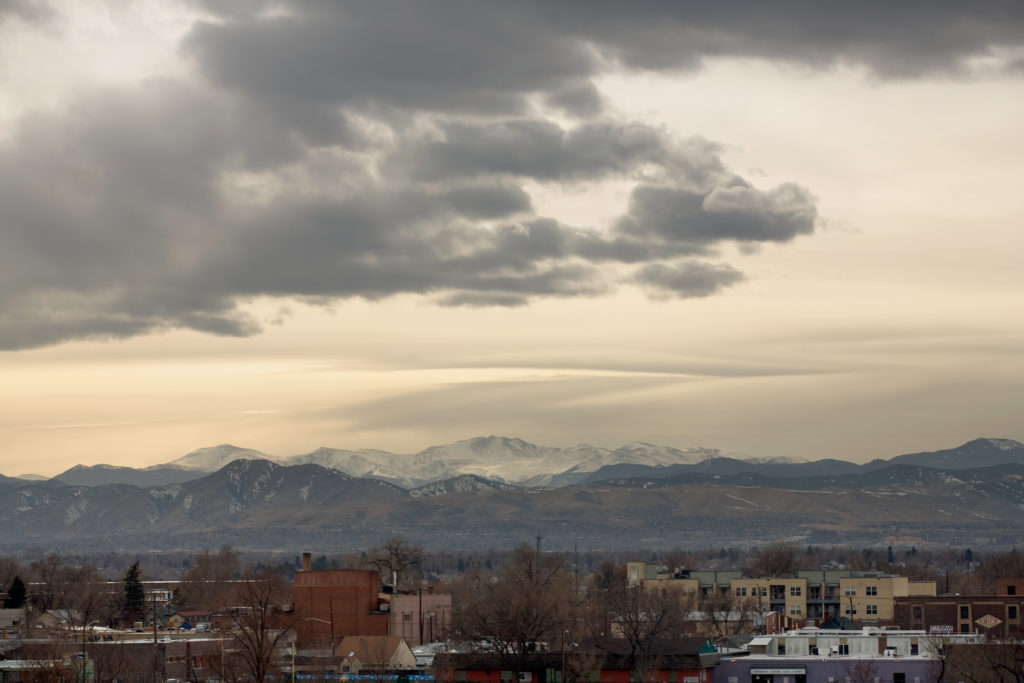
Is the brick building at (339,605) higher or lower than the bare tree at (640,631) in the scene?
higher

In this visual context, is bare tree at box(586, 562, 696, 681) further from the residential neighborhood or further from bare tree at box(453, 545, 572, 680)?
bare tree at box(453, 545, 572, 680)


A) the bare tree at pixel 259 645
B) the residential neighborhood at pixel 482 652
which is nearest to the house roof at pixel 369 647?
the residential neighborhood at pixel 482 652

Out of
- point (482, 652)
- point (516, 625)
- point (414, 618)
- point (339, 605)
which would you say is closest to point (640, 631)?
point (516, 625)

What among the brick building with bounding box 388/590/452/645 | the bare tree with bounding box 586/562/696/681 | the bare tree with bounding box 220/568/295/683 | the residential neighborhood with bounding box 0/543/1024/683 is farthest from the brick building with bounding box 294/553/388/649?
the bare tree with bounding box 586/562/696/681

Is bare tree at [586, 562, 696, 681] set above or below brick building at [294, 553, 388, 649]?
below

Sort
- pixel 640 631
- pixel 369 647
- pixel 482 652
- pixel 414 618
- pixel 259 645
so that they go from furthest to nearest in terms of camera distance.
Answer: pixel 414 618 → pixel 640 631 → pixel 369 647 → pixel 482 652 → pixel 259 645

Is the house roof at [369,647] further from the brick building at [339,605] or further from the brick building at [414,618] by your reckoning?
the brick building at [414,618]

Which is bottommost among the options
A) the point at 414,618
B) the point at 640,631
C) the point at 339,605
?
the point at 640,631

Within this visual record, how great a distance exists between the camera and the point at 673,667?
139750 millimetres

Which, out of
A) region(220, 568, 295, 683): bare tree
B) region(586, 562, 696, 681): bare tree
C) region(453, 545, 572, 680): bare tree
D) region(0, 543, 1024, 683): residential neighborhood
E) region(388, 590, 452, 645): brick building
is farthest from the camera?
region(388, 590, 452, 645): brick building

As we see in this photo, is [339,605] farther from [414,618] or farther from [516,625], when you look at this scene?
[516,625]

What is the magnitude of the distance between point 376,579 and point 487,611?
13683 mm

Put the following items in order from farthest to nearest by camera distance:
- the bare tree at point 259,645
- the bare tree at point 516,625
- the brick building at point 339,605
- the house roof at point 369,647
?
the brick building at point 339,605 < the house roof at point 369,647 < the bare tree at point 516,625 < the bare tree at point 259,645

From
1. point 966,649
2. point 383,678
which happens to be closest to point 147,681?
point 383,678
